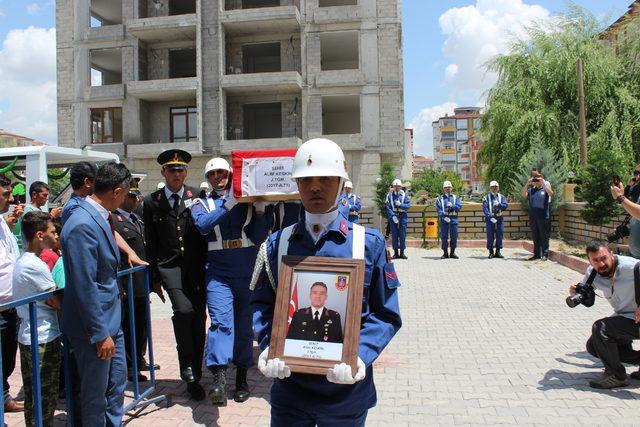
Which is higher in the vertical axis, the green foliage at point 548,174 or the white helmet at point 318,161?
the green foliage at point 548,174

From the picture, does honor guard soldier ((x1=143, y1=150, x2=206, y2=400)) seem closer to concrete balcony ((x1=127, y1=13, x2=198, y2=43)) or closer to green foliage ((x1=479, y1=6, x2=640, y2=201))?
green foliage ((x1=479, y1=6, x2=640, y2=201))

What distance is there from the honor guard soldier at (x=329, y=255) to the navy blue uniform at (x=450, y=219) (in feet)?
42.7

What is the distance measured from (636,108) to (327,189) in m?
25.1

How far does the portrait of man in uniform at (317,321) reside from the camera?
6.87ft

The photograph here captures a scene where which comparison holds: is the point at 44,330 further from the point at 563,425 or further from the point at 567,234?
the point at 567,234

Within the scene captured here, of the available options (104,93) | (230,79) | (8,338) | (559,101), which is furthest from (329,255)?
(104,93)

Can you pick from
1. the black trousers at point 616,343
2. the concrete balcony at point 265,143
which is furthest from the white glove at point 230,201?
the concrete balcony at point 265,143

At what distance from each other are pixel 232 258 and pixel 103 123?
2968cm

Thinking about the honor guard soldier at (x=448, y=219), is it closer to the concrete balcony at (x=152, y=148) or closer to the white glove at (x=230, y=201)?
the white glove at (x=230, y=201)

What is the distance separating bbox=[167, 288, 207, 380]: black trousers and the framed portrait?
2.86m

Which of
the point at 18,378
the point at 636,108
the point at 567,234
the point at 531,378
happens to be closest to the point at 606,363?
the point at 531,378

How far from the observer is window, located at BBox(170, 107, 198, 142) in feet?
101

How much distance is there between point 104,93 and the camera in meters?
30.3

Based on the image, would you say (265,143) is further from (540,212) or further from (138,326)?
(138,326)
